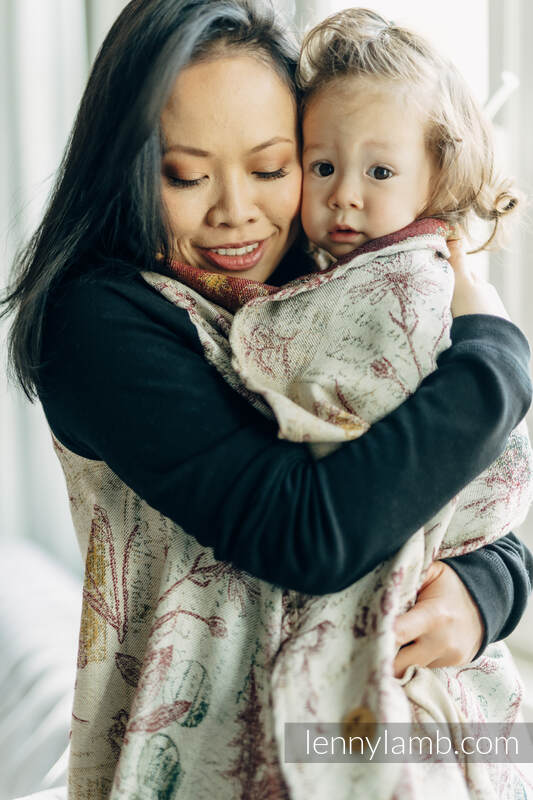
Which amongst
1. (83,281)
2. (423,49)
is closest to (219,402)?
(83,281)

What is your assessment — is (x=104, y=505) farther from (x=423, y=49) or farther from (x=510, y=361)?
(x=423, y=49)

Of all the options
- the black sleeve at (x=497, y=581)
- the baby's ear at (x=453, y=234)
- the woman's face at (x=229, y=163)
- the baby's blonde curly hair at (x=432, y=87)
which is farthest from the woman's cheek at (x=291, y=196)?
the black sleeve at (x=497, y=581)

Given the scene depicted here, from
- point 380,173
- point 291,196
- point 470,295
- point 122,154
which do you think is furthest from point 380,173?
point 122,154

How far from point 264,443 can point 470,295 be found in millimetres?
327

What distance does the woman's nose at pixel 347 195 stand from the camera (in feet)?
3.62

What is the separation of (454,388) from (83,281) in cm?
44

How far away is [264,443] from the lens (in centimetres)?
88

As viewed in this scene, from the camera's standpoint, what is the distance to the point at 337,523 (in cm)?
82

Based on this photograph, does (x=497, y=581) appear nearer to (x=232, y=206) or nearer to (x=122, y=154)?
(x=232, y=206)

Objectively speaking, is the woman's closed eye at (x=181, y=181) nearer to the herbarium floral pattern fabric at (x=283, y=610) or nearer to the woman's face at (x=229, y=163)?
the woman's face at (x=229, y=163)

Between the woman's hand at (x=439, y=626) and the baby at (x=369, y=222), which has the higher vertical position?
the baby at (x=369, y=222)

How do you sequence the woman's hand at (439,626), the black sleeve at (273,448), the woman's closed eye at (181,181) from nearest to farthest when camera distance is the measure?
the black sleeve at (273,448) < the woman's hand at (439,626) < the woman's closed eye at (181,181)

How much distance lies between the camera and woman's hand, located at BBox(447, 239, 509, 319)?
3.25 feet

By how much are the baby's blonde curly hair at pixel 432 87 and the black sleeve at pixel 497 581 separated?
46 cm
